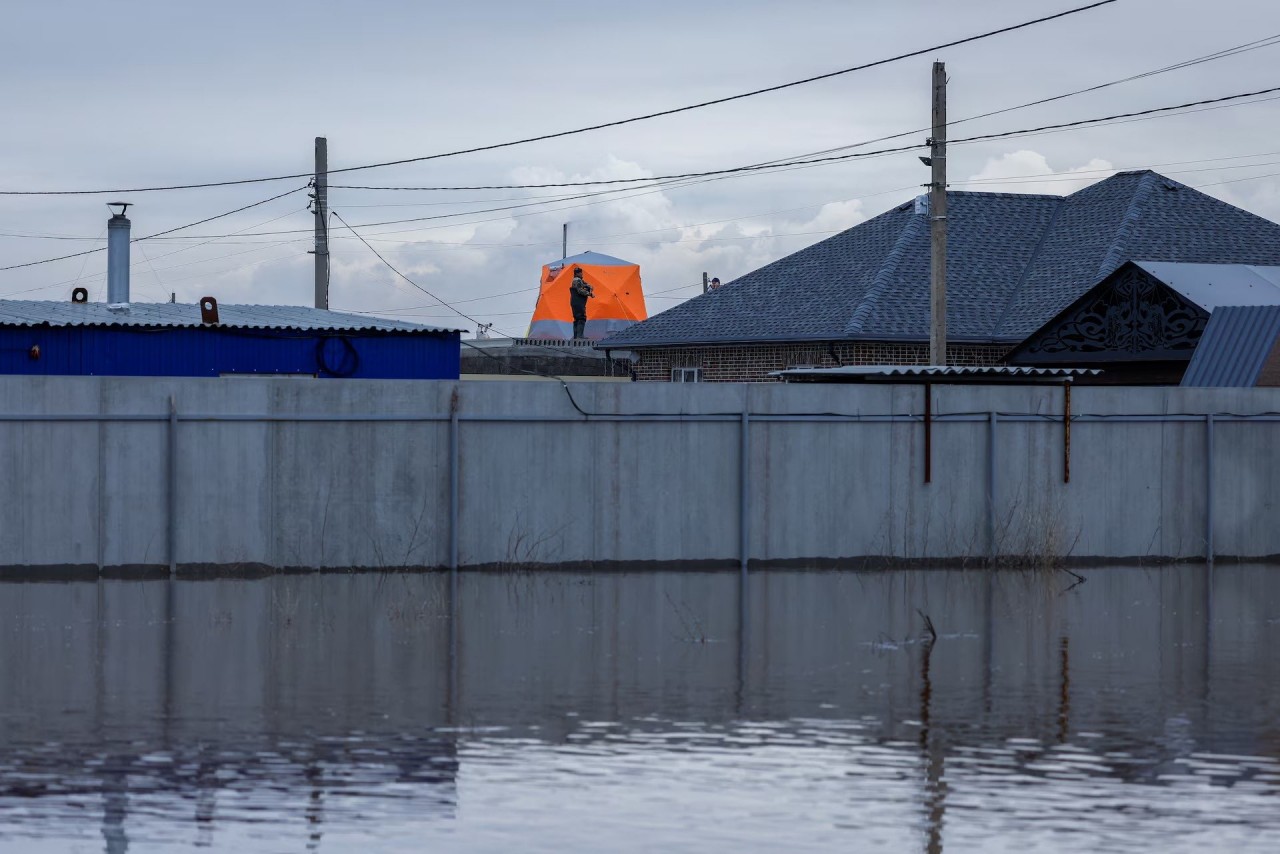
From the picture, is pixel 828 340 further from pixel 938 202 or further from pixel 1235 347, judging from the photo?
pixel 1235 347

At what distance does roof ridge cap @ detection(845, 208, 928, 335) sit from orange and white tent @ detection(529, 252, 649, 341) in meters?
18.7

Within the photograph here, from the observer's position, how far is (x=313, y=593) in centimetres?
1925

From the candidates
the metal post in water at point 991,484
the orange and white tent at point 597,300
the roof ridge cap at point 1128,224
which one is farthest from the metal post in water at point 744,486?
the orange and white tent at point 597,300

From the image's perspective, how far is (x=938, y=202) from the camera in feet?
93.1

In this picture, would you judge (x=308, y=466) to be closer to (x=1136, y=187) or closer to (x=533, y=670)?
(x=533, y=670)

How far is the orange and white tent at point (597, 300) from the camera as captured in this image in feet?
208

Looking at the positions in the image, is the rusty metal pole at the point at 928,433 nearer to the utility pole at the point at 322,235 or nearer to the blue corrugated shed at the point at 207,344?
the blue corrugated shed at the point at 207,344

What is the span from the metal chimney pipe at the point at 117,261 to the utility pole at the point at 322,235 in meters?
5.02

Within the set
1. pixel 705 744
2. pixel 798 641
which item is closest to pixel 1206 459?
pixel 798 641

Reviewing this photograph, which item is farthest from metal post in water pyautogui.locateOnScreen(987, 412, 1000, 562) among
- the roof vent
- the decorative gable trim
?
the roof vent

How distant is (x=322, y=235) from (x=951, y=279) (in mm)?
13717

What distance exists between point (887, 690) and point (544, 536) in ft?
31.1

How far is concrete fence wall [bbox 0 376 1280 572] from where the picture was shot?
67.8ft

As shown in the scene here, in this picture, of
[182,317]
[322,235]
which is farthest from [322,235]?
[182,317]
